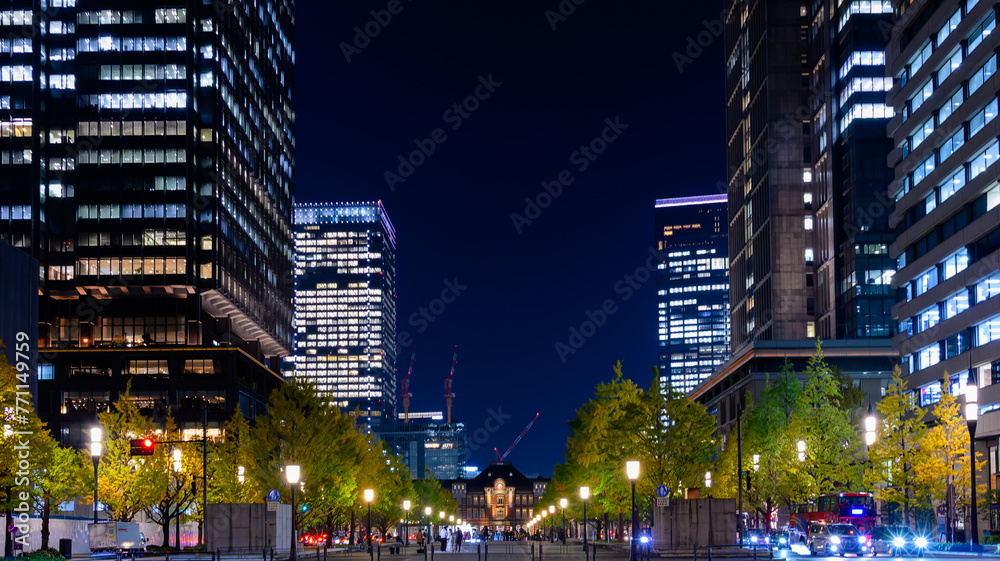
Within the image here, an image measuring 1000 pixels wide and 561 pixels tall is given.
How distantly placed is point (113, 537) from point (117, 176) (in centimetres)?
8485

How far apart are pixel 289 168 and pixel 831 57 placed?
83.9 metres

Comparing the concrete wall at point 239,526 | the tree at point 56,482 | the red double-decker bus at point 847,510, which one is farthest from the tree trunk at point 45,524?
the red double-decker bus at point 847,510

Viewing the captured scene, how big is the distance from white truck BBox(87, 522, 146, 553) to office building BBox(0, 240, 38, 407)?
2151 cm

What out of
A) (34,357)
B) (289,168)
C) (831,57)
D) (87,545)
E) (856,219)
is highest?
(831,57)

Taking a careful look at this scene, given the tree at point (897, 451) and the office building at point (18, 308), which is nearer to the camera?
the tree at point (897, 451)

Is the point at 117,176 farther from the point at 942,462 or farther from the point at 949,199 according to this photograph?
the point at 942,462

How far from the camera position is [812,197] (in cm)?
16875

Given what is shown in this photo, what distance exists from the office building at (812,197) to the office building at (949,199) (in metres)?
50.3

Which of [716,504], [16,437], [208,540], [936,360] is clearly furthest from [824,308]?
[16,437]

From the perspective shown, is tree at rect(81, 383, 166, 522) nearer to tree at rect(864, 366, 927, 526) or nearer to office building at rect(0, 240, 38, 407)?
office building at rect(0, 240, 38, 407)

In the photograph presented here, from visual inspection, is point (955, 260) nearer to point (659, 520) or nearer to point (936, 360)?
point (936, 360)

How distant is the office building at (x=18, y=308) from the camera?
81.6 metres

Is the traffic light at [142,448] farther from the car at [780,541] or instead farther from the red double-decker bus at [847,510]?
the car at [780,541]

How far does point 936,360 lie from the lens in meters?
87.4
